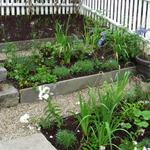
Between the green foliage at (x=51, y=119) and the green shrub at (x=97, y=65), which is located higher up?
the green shrub at (x=97, y=65)

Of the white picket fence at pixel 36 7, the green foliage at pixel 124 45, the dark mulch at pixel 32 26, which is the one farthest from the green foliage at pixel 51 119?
the white picket fence at pixel 36 7

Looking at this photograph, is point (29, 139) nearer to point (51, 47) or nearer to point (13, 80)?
point (13, 80)

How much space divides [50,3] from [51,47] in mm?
2553

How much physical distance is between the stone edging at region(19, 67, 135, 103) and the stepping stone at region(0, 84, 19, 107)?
80 mm

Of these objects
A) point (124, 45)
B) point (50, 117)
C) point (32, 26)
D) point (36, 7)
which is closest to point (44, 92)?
point (50, 117)

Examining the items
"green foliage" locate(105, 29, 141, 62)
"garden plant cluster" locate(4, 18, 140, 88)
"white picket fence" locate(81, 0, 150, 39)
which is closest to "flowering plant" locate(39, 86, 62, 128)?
"garden plant cluster" locate(4, 18, 140, 88)

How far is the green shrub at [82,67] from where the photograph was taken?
5.41 m

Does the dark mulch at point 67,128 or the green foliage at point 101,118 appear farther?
the dark mulch at point 67,128

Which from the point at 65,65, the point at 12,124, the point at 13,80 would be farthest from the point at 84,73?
the point at 12,124

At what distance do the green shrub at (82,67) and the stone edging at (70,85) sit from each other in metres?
0.14

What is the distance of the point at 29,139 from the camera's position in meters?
3.98

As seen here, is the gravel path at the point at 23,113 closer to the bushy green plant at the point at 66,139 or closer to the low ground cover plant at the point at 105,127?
the low ground cover plant at the point at 105,127

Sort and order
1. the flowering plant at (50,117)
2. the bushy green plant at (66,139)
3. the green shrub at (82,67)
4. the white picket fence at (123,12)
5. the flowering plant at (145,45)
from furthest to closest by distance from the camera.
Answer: the white picket fence at (123,12) < the flowering plant at (145,45) < the green shrub at (82,67) < the flowering plant at (50,117) < the bushy green plant at (66,139)

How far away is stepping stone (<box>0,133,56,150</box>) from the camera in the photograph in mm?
3785
